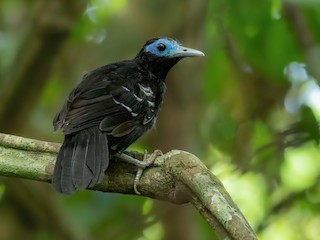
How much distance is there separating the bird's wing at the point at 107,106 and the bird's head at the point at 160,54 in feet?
1.58

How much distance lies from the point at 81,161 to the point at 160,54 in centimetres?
131

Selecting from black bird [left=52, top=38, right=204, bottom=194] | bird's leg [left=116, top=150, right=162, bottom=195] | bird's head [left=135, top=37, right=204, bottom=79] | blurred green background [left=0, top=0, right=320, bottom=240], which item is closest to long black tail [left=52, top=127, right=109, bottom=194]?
black bird [left=52, top=38, right=204, bottom=194]

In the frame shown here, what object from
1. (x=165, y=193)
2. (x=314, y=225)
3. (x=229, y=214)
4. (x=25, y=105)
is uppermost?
(x=229, y=214)

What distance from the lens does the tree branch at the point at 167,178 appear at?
262 centimetres

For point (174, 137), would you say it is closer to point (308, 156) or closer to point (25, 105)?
point (25, 105)

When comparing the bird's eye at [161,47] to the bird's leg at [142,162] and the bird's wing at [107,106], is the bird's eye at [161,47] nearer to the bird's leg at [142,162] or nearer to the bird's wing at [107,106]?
the bird's wing at [107,106]

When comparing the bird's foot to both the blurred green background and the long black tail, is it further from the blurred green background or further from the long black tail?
the blurred green background

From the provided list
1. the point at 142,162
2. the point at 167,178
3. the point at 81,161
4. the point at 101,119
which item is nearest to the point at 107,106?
the point at 101,119

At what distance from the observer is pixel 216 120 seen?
5.67 meters

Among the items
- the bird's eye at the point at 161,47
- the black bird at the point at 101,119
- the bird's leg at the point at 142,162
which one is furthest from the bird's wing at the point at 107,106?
the bird's eye at the point at 161,47

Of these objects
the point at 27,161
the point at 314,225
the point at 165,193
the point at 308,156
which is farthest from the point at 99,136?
the point at 308,156

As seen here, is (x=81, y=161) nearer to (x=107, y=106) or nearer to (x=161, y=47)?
(x=107, y=106)

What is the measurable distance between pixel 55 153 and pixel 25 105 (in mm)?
→ 1401

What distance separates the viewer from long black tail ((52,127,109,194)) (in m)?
3.22
